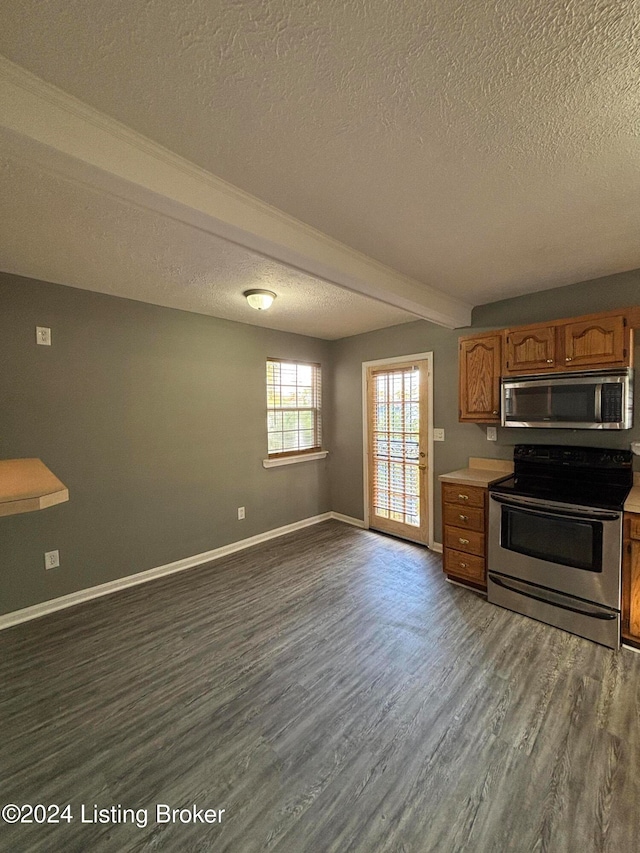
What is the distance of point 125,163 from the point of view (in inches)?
51.4

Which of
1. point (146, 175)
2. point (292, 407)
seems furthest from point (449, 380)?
point (146, 175)

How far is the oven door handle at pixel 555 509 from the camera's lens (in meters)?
2.23

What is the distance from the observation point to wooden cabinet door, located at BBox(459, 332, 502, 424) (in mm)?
3037

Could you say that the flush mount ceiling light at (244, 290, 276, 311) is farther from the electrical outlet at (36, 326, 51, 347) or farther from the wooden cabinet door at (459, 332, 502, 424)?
the wooden cabinet door at (459, 332, 502, 424)

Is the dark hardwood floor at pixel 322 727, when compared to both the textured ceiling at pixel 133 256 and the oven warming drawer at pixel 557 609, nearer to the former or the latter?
the oven warming drawer at pixel 557 609

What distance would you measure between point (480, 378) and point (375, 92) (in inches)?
96.2

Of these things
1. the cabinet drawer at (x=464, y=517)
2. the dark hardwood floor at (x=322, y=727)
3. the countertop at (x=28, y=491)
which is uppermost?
the countertop at (x=28, y=491)

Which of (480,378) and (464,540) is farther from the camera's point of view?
(480,378)

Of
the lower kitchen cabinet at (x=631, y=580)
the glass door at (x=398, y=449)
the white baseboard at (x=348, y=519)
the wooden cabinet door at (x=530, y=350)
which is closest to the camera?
the lower kitchen cabinet at (x=631, y=580)

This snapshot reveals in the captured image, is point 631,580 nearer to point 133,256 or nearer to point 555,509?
point 555,509

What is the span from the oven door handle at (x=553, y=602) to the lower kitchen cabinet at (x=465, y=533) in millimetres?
174

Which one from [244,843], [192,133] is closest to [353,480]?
[244,843]

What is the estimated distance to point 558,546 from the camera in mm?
2441

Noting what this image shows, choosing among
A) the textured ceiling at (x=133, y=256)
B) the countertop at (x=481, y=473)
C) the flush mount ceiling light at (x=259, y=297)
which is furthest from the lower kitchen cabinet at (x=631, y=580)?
the flush mount ceiling light at (x=259, y=297)
